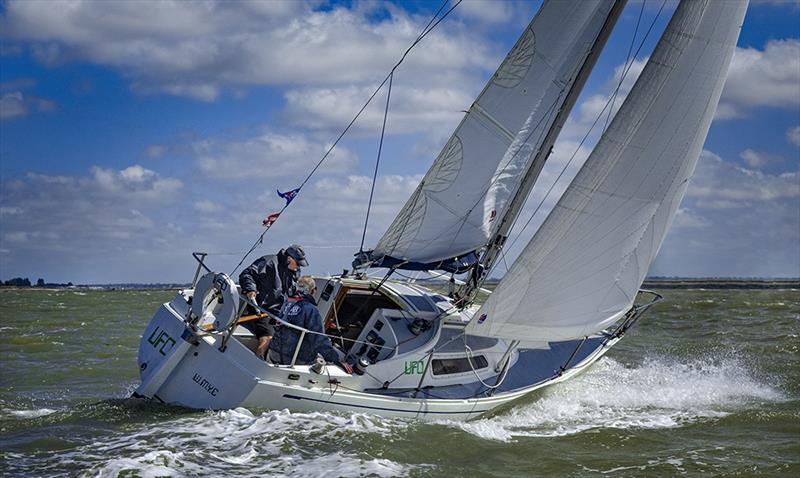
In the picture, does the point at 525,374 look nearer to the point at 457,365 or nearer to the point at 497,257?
the point at 457,365

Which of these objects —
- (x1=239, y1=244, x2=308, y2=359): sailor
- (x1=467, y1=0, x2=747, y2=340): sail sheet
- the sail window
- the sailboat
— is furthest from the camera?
the sail window

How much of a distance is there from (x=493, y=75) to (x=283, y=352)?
5306 millimetres

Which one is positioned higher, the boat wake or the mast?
the mast

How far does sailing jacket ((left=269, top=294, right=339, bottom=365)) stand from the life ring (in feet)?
2.44

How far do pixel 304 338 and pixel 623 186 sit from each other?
468cm

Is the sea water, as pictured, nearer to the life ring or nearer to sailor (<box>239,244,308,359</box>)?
the life ring

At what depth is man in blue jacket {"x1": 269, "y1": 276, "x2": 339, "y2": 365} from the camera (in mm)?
10273

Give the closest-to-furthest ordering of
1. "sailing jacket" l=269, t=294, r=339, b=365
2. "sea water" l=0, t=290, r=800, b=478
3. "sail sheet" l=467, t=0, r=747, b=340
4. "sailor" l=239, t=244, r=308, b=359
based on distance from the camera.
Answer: "sea water" l=0, t=290, r=800, b=478
"sailing jacket" l=269, t=294, r=339, b=365
"sail sheet" l=467, t=0, r=747, b=340
"sailor" l=239, t=244, r=308, b=359

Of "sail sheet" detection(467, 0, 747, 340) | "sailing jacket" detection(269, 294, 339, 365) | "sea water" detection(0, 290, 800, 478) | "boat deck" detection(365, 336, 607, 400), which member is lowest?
"sea water" detection(0, 290, 800, 478)

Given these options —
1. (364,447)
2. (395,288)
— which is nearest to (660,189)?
(395,288)

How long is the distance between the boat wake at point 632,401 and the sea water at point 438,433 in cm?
3

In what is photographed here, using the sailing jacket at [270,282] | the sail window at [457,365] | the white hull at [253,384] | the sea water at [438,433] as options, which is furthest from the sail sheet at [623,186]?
the sailing jacket at [270,282]

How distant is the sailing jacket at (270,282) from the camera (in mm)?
11234

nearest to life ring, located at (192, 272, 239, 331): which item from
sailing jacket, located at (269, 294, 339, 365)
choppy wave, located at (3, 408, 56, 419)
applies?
sailing jacket, located at (269, 294, 339, 365)
